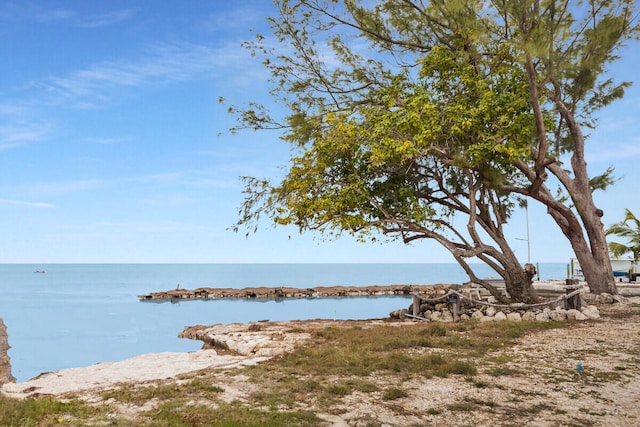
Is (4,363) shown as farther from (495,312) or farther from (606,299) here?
(606,299)

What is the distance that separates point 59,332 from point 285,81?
22.0 meters

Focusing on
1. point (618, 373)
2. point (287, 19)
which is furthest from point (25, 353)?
point (618, 373)

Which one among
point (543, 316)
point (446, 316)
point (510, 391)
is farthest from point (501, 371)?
point (446, 316)

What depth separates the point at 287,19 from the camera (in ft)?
64.8

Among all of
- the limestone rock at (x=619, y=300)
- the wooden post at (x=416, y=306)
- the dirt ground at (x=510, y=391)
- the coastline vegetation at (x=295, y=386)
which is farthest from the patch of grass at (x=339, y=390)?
the limestone rock at (x=619, y=300)

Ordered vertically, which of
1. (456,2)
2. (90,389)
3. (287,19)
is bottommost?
(90,389)

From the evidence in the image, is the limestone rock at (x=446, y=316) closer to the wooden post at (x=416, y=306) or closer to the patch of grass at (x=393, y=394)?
the wooden post at (x=416, y=306)

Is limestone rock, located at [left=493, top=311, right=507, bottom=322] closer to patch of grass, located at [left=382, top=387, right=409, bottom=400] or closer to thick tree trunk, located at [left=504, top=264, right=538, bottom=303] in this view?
thick tree trunk, located at [left=504, top=264, right=538, bottom=303]

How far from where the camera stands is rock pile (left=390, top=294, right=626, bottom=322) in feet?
50.9

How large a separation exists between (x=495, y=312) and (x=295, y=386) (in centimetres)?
1009

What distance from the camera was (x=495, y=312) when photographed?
16.3 metres

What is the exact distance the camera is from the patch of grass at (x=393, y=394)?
24.0ft

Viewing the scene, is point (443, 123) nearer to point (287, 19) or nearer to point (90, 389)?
point (287, 19)

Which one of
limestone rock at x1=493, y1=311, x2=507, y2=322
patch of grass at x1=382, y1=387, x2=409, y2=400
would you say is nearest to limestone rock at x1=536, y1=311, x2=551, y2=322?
limestone rock at x1=493, y1=311, x2=507, y2=322
